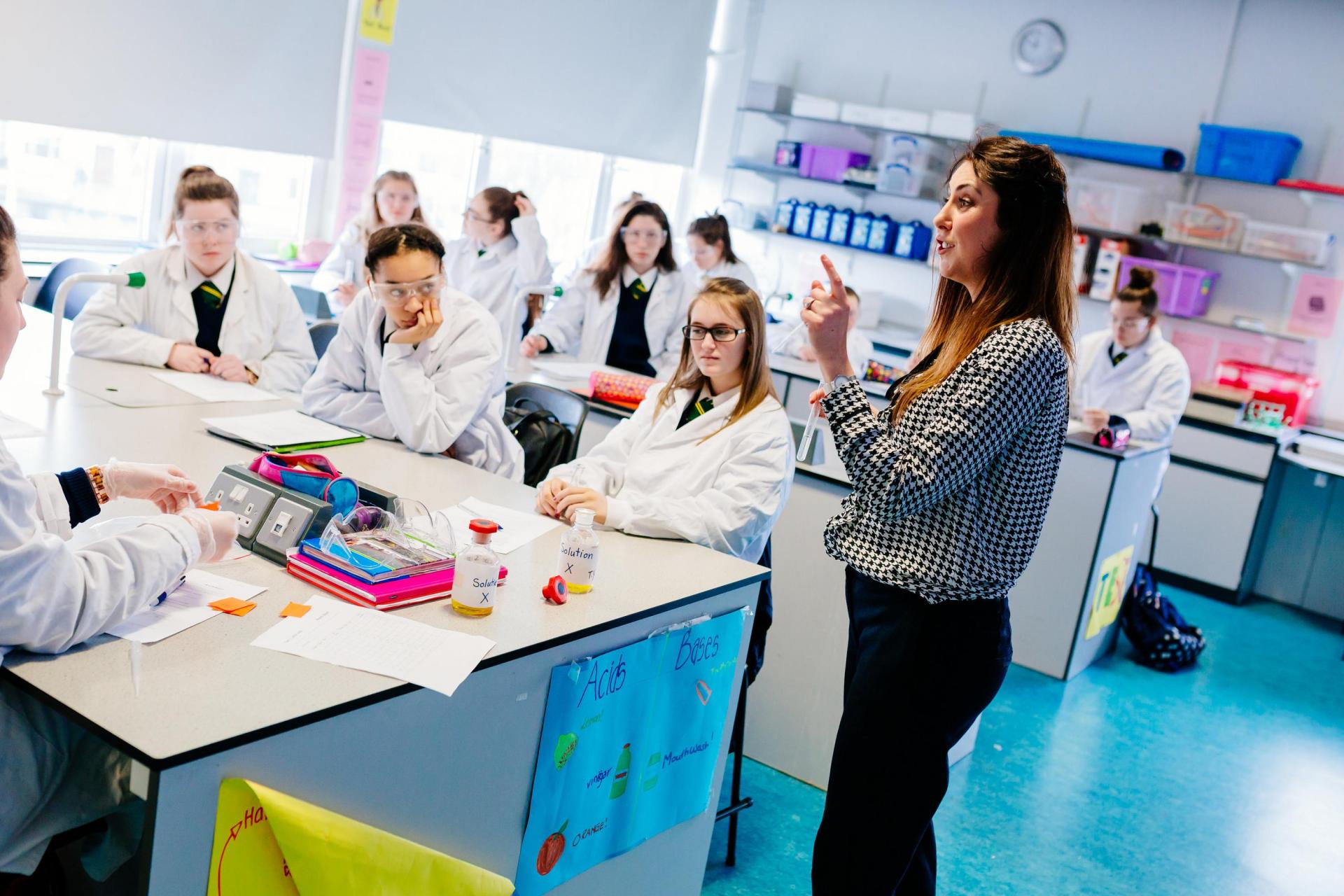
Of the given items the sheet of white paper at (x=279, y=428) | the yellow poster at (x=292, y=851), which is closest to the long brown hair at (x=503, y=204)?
the sheet of white paper at (x=279, y=428)

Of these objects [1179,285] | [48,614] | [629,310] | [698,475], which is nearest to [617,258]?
[629,310]

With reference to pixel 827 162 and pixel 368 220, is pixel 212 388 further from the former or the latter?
pixel 827 162

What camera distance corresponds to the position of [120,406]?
2.68m

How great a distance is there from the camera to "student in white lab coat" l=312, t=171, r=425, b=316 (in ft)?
16.3

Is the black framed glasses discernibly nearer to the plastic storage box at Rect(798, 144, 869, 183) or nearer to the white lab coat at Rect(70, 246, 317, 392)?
the white lab coat at Rect(70, 246, 317, 392)

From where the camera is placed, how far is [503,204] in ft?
17.6

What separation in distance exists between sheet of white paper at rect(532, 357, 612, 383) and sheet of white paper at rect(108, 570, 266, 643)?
235 cm

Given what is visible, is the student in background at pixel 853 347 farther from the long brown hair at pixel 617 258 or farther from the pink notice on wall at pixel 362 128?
the pink notice on wall at pixel 362 128

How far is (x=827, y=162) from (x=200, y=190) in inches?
184

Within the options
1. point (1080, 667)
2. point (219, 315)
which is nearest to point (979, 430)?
point (219, 315)

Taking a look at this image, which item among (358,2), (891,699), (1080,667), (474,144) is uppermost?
(358,2)

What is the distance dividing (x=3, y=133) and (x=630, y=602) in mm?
3962

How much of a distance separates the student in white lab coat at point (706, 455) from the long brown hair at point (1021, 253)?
0.70 metres

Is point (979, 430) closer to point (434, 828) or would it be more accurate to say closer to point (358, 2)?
point (434, 828)
